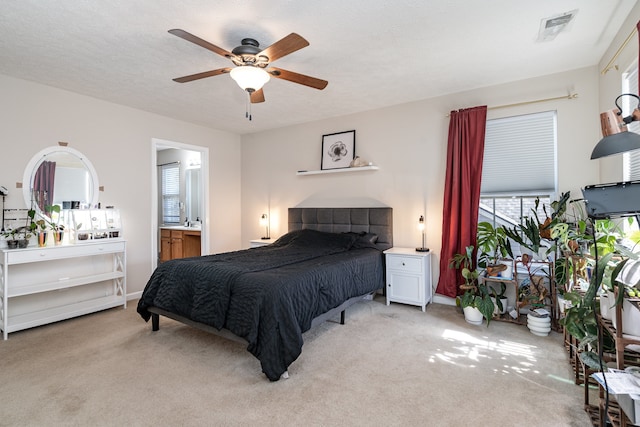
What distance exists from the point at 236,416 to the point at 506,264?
125 inches

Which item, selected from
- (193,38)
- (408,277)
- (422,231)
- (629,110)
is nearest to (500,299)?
(408,277)

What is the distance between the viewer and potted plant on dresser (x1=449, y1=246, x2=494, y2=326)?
317 centimetres

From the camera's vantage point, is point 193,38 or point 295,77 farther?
point 295,77

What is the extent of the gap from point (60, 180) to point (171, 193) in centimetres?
324

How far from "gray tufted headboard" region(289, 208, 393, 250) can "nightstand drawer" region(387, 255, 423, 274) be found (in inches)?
16.6

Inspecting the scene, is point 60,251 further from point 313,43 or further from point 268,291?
point 313,43

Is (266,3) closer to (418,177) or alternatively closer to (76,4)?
(76,4)

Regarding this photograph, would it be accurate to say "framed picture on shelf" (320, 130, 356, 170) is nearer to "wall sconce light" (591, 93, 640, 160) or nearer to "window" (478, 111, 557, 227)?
"window" (478, 111, 557, 227)

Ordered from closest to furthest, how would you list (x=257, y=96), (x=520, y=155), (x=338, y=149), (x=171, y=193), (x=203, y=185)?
(x=257, y=96) < (x=520, y=155) < (x=338, y=149) < (x=203, y=185) < (x=171, y=193)

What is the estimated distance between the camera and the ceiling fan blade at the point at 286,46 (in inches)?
79.1

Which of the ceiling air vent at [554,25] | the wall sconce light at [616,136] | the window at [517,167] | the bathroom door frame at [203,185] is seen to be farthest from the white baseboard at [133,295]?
the ceiling air vent at [554,25]

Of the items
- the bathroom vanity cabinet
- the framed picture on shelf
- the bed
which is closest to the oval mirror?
the bed

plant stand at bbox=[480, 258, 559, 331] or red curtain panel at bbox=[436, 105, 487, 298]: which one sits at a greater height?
red curtain panel at bbox=[436, 105, 487, 298]

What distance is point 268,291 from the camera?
230cm
